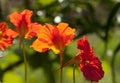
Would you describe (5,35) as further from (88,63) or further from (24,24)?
(88,63)

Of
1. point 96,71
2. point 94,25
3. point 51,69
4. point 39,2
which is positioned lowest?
point 96,71

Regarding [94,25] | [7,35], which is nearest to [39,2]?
[94,25]

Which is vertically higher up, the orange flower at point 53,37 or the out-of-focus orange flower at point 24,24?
the out-of-focus orange flower at point 24,24

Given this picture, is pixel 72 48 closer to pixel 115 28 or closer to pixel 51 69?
pixel 51 69

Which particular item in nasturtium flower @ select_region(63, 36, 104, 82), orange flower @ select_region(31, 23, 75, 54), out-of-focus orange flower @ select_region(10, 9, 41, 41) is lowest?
nasturtium flower @ select_region(63, 36, 104, 82)

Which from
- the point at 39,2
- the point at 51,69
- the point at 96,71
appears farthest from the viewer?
the point at 39,2
